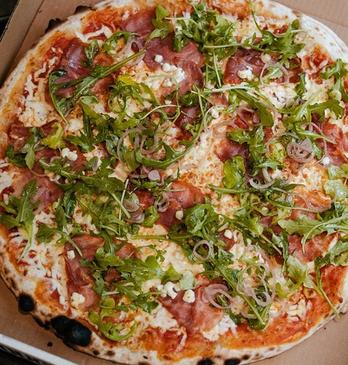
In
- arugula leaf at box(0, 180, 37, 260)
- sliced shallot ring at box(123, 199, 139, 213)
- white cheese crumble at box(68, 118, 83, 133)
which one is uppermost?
white cheese crumble at box(68, 118, 83, 133)

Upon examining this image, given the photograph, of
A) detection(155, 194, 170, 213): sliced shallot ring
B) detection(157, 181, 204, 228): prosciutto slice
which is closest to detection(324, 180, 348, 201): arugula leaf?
detection(157, 181, 204, 228): prosciutto slice

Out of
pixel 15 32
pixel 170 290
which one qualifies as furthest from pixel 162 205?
pixel 15 32

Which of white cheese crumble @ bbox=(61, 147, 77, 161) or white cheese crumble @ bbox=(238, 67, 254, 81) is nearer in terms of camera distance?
white cheese crumble @ bbox=(61, 147, 77, 161)

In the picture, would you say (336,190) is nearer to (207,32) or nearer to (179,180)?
(179,180)

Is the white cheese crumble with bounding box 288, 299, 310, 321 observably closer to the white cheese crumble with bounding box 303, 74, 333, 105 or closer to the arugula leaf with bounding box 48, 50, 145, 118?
the white cheese crumble with bounding box 303, 74, 333, 105

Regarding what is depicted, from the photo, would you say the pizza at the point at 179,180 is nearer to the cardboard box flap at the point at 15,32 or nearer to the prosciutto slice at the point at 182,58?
the prosciutto slice at the point at 182,58

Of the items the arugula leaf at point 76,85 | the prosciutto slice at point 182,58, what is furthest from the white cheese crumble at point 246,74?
the arugula leaf at point 76,85

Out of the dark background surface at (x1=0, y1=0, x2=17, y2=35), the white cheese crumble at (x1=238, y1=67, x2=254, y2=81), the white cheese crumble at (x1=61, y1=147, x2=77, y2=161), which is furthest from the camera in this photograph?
the dark background surface at (x1=0, y1=0, x2=17, y2=35)

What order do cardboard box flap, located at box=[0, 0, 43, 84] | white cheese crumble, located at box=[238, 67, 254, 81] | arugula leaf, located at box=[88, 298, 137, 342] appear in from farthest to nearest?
cardboard box flap, located at box=[0, 0, 43, 84] < white cheese crumble, located at box=[238, 67, 254, 81] < arugula leaf, located at box=[88, 298, 137, 342]

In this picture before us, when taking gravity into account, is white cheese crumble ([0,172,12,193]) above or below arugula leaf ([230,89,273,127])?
below
